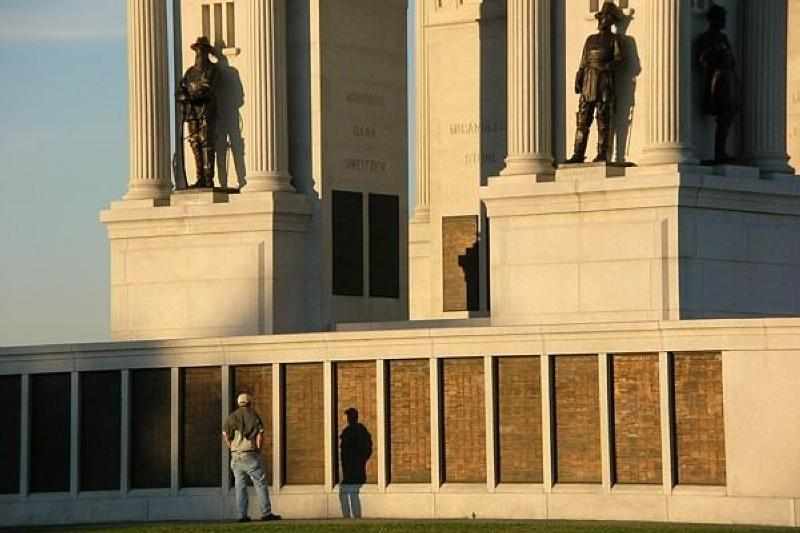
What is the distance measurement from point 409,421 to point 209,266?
9132mm

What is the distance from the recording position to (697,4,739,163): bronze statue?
47.6 m

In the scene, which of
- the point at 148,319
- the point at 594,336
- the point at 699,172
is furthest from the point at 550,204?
the point at 148,319

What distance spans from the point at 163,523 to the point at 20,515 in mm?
4553

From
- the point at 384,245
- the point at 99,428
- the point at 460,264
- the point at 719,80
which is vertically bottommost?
the point at 99,428

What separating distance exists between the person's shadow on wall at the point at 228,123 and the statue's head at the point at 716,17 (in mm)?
9723

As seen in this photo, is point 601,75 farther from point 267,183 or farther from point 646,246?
point 267,183

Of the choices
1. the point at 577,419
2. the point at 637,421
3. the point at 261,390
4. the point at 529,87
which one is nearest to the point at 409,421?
the point at 261,390

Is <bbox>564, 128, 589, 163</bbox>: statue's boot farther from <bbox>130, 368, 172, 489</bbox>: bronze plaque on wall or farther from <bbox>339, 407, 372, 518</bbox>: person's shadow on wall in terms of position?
<bbox>130, 368, 172, 489</bbox>: bronze plaque on wall

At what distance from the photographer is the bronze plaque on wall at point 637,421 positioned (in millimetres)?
40656

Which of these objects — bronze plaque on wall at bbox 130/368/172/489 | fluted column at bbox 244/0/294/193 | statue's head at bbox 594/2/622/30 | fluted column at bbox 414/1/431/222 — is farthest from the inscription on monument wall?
fluted column at bbox 414/1/431/222

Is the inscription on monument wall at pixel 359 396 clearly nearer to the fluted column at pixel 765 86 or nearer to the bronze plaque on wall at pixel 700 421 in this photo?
the bronze plaque on wall at pixel 700 421

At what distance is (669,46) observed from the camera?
46688 mm

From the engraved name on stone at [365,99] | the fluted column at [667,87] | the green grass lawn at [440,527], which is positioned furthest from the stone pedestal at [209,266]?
the green grass lawn at [440,527]

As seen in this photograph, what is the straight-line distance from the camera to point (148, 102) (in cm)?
5244
